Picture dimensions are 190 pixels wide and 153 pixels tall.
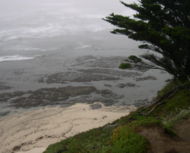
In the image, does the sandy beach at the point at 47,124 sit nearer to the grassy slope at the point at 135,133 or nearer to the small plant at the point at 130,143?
the grassy slope at the point at 135,133

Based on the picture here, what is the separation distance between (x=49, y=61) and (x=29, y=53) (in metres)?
5.17

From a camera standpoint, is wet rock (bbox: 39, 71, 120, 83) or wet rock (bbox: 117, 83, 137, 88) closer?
wet rock (bbox: 117, 83, 137, 88)

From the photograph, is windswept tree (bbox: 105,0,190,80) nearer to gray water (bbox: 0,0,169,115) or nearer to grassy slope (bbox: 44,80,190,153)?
grassy slope (bbox: 44,80,190,153)

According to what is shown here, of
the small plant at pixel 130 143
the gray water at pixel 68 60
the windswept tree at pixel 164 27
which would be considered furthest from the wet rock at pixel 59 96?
the small plant at pixel 130 143

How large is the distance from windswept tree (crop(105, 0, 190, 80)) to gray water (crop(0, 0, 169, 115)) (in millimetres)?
11831

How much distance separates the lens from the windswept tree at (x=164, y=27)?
1247 cm

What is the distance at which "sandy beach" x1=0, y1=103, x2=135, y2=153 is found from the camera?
1773 centimetres

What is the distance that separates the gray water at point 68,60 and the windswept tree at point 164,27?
11831 millimetres

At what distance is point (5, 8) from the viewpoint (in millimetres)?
78562

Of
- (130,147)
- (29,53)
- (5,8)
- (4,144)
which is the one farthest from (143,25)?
(5,8)

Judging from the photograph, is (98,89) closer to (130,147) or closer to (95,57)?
(95,57)

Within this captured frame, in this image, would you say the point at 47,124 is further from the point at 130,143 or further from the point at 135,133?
the point at 130,143

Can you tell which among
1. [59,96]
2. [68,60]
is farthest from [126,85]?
[68,60]

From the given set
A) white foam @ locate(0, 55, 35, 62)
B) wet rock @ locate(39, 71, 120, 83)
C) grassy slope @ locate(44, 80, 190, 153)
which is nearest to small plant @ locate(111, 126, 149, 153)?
grassy slope @ locate(44, 80, 190, 153)
